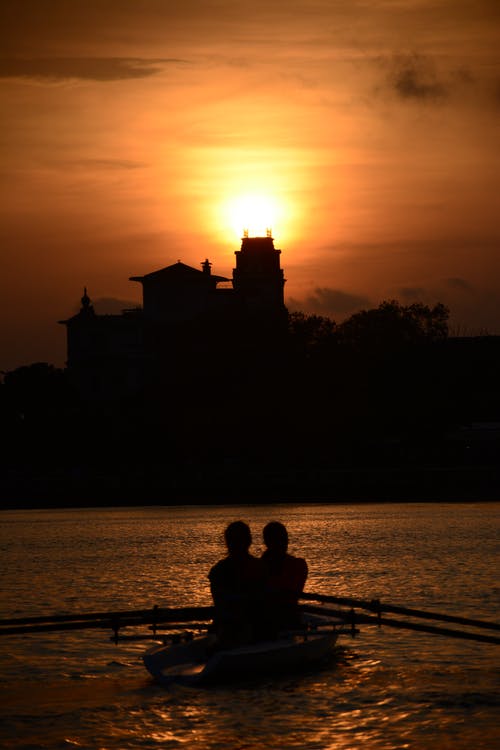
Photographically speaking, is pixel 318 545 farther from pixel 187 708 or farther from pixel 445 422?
pixel 445 422

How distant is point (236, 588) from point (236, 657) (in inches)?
44.0

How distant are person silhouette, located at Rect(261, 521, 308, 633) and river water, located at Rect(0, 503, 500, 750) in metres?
1.06

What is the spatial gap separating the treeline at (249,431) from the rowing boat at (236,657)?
80.4 m

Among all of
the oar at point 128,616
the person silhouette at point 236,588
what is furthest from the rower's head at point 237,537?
the oar at point 128,616

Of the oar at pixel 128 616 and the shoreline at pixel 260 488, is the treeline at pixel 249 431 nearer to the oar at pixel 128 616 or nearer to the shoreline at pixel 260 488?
the shoreline at pixel 260 488

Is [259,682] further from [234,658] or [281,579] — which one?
[281,579]

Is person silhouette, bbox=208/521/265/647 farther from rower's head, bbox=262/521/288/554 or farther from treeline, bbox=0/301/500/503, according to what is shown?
treeline, bbox=0/301/500/503

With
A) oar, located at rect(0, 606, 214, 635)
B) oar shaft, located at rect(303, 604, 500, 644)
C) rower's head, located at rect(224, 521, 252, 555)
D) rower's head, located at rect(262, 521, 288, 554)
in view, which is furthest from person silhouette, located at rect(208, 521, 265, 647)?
oar shaft, located at rect(303, 604, 500, 644)

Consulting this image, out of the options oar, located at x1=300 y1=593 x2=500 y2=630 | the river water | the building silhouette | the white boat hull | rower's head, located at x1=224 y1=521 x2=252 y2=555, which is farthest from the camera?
the building silhouette

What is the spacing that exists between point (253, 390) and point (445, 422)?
71.5ft

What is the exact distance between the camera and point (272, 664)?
84.6 ft

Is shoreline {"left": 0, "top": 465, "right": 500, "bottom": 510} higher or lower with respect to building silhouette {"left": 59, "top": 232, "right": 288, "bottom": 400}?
lower

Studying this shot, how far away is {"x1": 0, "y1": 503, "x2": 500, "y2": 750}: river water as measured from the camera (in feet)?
76.7

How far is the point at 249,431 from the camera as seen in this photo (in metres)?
116
